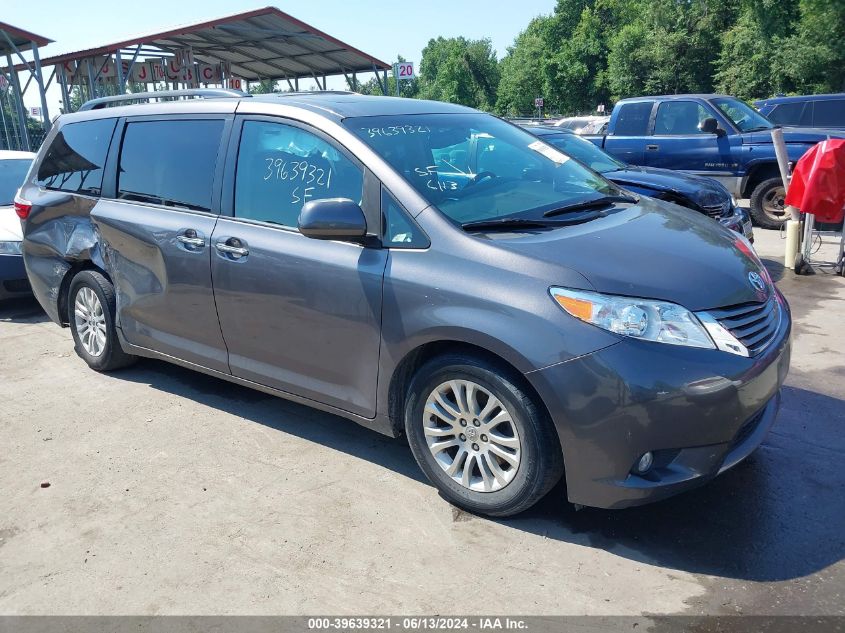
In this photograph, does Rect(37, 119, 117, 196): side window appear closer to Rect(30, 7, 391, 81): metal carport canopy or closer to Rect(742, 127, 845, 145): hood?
Rect(742, 127, 845, 145): hood

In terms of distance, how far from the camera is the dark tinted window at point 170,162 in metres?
4.24

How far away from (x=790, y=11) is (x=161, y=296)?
4015 cm

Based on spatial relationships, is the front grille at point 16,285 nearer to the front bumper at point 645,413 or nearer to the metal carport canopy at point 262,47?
the front bumper at point 645,413

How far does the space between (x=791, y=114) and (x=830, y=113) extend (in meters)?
0.58

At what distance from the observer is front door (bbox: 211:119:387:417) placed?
11.5 ft

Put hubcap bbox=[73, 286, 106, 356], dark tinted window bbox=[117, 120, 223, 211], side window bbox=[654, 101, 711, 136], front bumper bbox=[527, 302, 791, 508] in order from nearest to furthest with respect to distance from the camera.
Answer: front bumper bbox=[527, 302, 791, 508] → dark tinted window bbox=[117, 120, 223, 211] → hubcap bbox=[73, 286, 106, 356] → side window bbox=[654, 101, 711, 136]

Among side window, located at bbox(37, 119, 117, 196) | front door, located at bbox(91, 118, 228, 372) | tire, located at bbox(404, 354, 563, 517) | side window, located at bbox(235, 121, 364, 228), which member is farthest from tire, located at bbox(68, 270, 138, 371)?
tire, located at bbox(404, 354, 563, 517)

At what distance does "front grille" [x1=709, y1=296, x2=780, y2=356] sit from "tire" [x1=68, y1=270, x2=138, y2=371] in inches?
155

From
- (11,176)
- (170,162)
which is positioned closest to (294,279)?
(170,162)

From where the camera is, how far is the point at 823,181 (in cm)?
756

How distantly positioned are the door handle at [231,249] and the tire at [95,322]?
4.80 feet

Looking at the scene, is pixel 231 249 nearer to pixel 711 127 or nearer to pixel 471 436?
pixel 471 436

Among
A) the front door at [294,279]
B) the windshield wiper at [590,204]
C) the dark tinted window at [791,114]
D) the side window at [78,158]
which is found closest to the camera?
the front door at [294,279]

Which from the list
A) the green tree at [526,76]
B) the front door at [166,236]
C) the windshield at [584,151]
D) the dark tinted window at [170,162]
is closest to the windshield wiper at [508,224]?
the front door at [166,236]
